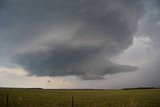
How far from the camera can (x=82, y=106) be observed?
24422mm

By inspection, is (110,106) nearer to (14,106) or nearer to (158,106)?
(158,106)

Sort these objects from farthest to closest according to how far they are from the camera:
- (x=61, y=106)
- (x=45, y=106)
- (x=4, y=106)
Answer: (x=61, y=106) < (x=45, y=106) < (x=4, y=106)

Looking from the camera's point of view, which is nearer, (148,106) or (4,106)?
(4,106)

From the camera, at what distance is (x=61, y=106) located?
24281 millimetres

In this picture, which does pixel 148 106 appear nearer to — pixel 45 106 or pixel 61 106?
pixel 61 106

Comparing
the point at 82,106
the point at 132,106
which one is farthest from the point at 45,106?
the point at 132,106

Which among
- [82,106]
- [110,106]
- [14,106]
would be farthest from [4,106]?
[110,106]

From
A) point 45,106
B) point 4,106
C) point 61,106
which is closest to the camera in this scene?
point 4,106

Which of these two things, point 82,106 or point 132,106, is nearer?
point 132,106

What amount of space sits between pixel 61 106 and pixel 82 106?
218 centimetres

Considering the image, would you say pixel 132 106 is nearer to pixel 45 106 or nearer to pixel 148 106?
pixel 148 106

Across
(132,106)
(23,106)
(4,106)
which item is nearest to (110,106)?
(132,106)

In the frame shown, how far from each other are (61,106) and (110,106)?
16.6 feet

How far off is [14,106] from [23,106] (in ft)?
3.14
